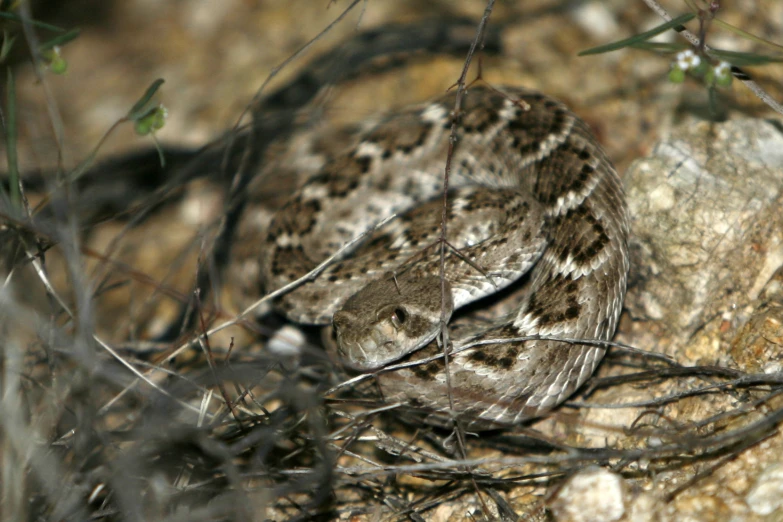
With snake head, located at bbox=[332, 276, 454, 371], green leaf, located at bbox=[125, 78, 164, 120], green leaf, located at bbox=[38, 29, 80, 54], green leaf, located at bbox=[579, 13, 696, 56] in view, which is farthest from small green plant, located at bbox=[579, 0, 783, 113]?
green leaf, located at bbox=[38, 29, 80, 54]

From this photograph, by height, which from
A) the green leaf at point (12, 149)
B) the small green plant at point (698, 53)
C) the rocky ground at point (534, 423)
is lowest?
the rocky ground at point (534, 423)

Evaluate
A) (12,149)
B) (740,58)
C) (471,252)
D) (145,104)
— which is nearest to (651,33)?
(740,58)

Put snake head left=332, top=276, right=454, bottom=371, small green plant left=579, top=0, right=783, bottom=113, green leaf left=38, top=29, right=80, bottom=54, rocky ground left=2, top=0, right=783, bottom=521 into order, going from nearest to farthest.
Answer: rocky ground left=2, top=0, right=783, bottom=521 → small green plant left=579, top=0, right=783, bottom=113 → green leaf left=38, top=29, right=80, bottom=54 → snake head left=332, top=276, right=454, bottom=371

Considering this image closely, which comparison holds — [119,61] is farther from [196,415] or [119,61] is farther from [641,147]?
[641,147]

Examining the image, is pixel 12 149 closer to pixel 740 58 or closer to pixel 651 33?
pixel 651 33

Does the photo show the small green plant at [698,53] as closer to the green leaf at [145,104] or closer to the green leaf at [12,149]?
the green leaf at [145,104]

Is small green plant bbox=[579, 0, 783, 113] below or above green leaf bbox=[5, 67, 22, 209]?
above

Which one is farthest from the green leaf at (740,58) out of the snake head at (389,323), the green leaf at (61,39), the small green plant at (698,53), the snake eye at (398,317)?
the green leaf at (61,39)

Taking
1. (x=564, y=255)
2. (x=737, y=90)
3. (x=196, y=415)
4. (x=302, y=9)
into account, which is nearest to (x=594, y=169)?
(x=564, y=255)

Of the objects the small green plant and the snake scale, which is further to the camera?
the snake scale

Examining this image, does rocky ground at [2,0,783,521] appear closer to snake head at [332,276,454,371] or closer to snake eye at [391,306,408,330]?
snake head at [332,276,454,371]
